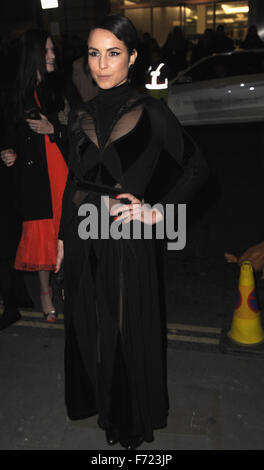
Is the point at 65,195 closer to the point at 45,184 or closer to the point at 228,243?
the point at 45,184

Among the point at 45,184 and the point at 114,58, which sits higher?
the point at 114,58

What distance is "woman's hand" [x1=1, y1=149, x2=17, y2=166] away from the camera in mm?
3930

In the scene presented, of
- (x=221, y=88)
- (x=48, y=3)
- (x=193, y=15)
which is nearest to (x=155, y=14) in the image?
(x=193, y=15)

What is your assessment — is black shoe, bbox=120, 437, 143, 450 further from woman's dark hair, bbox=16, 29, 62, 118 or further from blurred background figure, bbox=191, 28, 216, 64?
blurred background figure, bbox=191, 28, 216, 64

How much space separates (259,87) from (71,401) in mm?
9842

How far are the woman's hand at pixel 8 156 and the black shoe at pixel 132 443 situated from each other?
2.23 metres

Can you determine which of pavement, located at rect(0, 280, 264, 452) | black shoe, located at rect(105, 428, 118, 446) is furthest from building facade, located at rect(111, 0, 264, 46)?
black shoe, located at rect(105, 428, 118, 446)

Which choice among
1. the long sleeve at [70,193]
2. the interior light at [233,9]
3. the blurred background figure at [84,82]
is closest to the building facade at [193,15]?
the interior light at [233,9]

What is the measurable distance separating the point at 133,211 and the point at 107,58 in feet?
2.23

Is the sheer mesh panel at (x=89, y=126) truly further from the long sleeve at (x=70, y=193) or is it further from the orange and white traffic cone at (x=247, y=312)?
the orange and white traffic cone at (x=247, y=312)

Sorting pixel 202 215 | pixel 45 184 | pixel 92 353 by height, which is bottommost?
pixel 202 215

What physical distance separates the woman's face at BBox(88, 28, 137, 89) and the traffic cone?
2.09 meters
